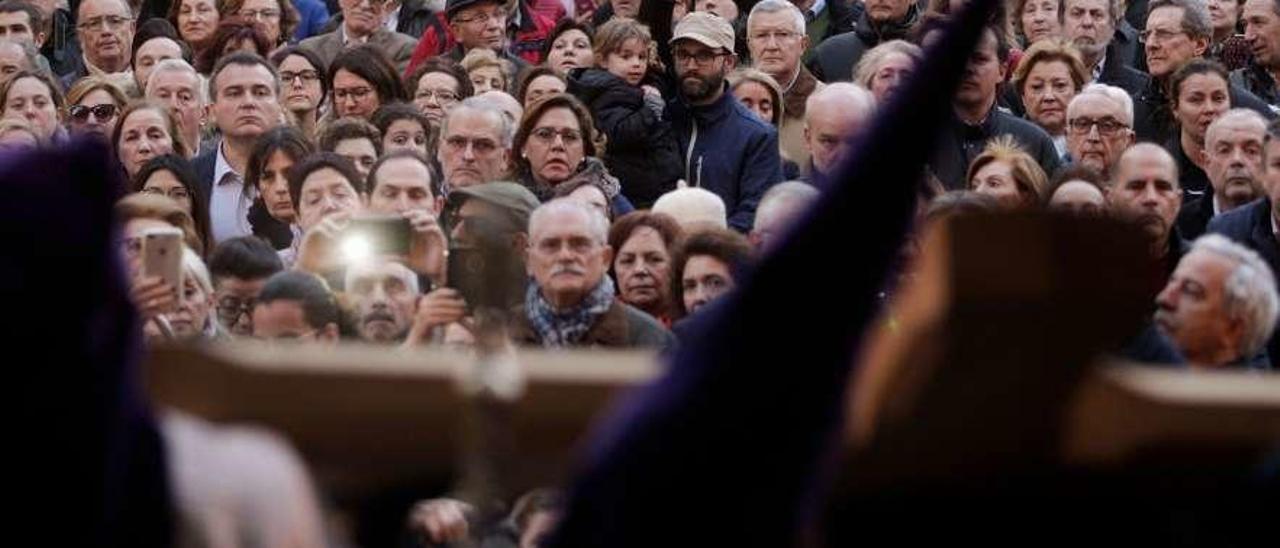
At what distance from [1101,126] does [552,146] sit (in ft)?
7.11

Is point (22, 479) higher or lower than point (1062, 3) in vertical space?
lower

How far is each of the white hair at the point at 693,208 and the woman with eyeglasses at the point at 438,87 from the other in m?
2.74

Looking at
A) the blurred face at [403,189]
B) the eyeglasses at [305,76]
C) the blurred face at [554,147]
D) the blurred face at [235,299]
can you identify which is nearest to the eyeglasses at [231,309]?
the blurred face at [235,299]

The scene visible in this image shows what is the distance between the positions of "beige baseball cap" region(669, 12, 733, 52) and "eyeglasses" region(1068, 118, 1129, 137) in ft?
5.97

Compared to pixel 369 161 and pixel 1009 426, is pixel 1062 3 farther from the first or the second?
pixel 1009 426

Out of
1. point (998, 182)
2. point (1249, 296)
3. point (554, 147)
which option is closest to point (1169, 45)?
point (554, 147)

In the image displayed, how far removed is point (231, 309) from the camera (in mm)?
10453

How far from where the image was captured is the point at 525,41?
689 inches

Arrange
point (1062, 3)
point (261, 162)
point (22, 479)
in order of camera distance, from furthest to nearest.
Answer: point (1062, 3) < point (261, 162) < point (22, 479)

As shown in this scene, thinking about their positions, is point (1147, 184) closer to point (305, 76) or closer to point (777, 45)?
point (777, 45)

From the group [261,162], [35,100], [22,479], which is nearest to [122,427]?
[22,479]

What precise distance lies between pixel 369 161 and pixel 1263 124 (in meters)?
3.38

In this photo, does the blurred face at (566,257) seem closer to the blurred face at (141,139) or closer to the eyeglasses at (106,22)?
the blurred face at (141,139)

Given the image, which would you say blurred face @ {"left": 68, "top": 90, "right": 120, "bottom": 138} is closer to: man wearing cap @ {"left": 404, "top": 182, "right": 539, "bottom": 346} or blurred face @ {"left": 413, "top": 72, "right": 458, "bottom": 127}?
blurred face @ {"left": 413, "top": 72, "right": 458, "bottom": 127}
